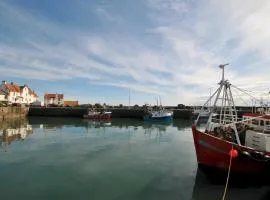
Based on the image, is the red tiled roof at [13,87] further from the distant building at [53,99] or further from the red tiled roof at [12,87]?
the distant building at [53,99]

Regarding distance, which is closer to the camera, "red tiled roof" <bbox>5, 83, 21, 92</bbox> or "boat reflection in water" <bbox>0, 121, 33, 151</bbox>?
"boat reflection in water" <bbox>0, 121, 33, 151</bbox>

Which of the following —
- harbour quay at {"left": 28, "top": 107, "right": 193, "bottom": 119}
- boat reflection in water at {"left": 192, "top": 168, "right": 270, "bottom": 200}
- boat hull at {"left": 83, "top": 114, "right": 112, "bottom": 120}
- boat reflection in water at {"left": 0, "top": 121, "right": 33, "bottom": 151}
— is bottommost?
boat reflection in water at {"left": 192, "top": 168, "right": 270, "bottom": 200}

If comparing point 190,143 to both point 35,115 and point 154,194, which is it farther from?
point 35,115

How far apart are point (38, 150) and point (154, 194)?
14012 millimetres

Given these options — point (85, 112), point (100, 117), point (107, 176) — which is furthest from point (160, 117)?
point (107, 176)

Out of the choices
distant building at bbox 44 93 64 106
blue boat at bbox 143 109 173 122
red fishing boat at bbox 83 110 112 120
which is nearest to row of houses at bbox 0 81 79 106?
distant building at bbox 44 93 64 106

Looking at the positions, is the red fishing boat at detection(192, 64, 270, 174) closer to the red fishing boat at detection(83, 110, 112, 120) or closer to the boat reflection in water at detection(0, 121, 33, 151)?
the boat reflection in water at detection(0, 121, 33, 151)

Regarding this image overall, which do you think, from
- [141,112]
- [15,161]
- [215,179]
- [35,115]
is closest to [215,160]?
[215,179]

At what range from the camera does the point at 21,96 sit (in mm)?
90688

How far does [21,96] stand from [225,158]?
8804cm

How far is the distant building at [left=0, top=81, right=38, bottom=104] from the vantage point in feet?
271

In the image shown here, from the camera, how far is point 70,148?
2373cm

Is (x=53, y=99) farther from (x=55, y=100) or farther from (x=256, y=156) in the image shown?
(x=256, y=156)

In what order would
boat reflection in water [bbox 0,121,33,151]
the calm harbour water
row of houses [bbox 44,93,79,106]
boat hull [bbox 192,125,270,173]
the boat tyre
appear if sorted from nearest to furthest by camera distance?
1. the calm harbour water
2. the boat tyre
3. boat hull [bbox 192,125,270,173]
4. boat reflection in water [bbox 0,121,33,151]
5. row of houses [bbox 44,93,79,106]
